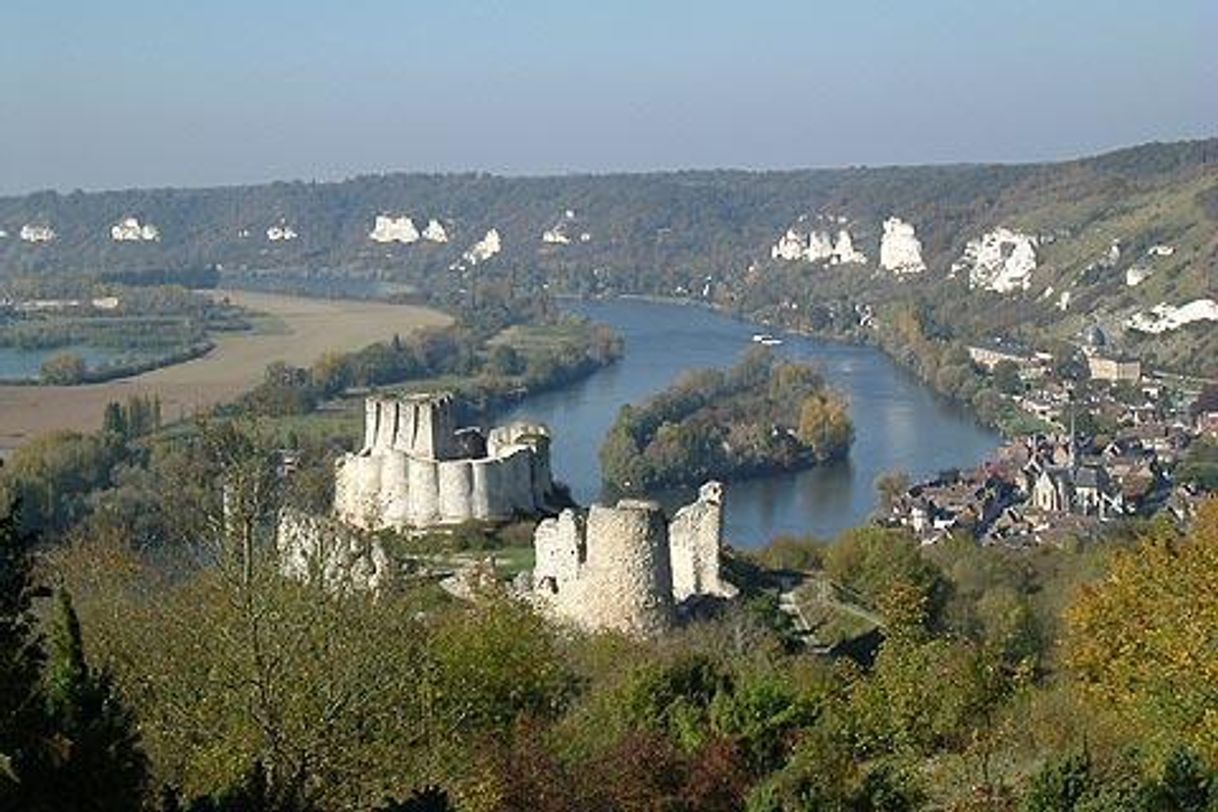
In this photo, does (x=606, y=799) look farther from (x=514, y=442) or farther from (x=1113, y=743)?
(x=514, y=442)

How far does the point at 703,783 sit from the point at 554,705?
2927 mm

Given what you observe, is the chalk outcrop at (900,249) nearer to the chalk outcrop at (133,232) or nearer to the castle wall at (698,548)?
the chalk outcrop at (133,232)

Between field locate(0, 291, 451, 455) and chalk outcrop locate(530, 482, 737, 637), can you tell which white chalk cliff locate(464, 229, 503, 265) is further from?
chalk outcrop locate(530, 482, 737, 637)

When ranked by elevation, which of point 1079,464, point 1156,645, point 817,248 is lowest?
point 1079,464

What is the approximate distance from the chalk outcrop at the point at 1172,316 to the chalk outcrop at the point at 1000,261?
1647 centimetres

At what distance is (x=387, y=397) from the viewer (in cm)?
2456

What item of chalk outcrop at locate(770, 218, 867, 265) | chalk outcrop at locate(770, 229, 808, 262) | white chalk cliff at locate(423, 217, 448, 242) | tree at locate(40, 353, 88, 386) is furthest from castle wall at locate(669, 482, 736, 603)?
white chalk cliff at locate(423, 217, 448, 242)

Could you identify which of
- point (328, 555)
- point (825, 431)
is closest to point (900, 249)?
point (825, 431)

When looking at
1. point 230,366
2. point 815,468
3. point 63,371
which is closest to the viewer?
point 815,468

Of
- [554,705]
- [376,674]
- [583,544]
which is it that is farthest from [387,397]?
[376,674]

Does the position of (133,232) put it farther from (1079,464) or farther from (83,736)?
(83,736)

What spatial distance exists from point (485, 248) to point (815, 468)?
103616 millimetres

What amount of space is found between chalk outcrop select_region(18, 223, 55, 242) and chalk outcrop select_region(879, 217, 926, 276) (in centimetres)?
8020

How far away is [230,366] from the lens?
230 ft
